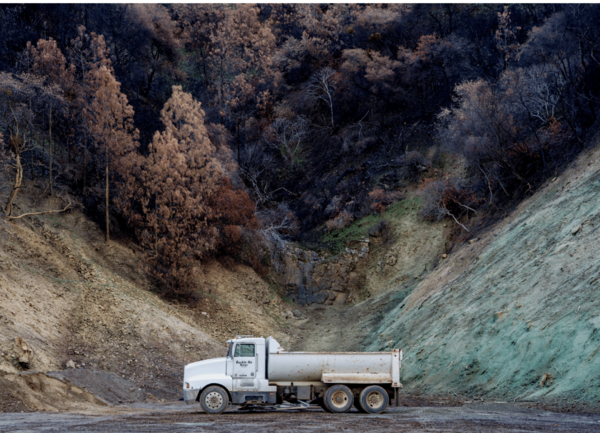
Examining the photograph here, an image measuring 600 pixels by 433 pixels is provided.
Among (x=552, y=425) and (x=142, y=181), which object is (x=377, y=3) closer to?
(x=142, y=181)

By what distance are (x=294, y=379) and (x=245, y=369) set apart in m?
1.56

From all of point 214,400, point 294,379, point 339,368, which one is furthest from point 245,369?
point 339,368

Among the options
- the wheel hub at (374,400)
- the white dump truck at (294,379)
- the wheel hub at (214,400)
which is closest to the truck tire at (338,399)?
the white dump truck at (294,379)

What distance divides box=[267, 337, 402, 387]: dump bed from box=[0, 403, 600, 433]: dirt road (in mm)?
1038

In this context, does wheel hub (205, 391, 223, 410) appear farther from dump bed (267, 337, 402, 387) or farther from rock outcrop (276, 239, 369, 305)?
rock outcrop (276, 239, 369, 305)

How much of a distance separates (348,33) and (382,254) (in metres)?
27.3

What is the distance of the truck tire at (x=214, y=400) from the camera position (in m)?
16.1

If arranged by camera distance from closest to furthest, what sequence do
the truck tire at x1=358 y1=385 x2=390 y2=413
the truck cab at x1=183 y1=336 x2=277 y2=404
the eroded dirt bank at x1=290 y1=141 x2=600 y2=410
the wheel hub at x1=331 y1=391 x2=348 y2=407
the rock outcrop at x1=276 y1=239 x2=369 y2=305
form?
the truck tire at x1=358 y1=385 x2=390 y2=413, the wheel hub at x1=331 y1=391 x2=348 y2=407, the truck cab at x1=183 y1=336 x2=277 y2=404, the eroded dirt bank at x1=290 y1=141 x2=600 y2=410, the rock outcrop at x1=276 y1=239 x2=369 y2=305

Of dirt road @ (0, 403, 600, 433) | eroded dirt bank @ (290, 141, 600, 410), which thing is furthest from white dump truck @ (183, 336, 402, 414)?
eroded dirt bank @ (290, 141, 600, 410)

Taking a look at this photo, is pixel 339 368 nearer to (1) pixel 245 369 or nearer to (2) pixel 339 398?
(2) pixel 339 398

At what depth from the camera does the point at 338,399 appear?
16.0m

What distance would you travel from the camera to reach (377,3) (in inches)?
2211

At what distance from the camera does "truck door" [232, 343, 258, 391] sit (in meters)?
16.1

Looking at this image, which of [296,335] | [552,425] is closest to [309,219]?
[296,335]
